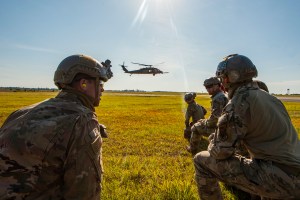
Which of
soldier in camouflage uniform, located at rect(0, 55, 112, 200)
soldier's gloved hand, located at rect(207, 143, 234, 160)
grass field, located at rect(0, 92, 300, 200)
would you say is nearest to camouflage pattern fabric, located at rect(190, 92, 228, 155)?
grass field, located at rect(0, 92, 300, 200)

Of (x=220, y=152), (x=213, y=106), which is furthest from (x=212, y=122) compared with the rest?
(x=220, y=152)

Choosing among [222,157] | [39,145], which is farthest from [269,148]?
[39,145]

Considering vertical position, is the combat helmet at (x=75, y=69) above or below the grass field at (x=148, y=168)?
above

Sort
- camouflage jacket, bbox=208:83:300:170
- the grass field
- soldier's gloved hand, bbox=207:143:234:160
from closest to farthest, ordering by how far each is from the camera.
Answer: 1. camouflage jacket, bbox=208:83:300:170
2. soldier's gloved hand, bbox=207:143:234:160
3. the grass field

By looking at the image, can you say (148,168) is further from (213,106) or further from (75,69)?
(75,69)

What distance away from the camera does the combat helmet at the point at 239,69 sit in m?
4.21

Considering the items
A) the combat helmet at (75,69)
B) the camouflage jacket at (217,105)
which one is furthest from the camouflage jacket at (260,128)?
the camouflage jacket at (217,105)

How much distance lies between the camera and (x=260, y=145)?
12.4ft

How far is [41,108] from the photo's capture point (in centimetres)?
266

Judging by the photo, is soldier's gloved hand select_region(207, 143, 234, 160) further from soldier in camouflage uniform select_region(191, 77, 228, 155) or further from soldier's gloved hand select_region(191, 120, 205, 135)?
soldier's gloved hand select_region(191, 120, 205, 135)

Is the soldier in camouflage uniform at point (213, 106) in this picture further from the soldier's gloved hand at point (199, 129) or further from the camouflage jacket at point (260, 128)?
the camouflage jacket at point (260, 128)

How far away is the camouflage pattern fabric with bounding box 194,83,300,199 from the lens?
11.8ft

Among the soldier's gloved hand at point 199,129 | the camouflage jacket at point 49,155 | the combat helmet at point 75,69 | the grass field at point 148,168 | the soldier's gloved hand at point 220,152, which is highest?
the combat helmet at point 75,69

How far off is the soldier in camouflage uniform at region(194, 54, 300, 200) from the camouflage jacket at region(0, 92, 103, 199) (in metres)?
2.05
